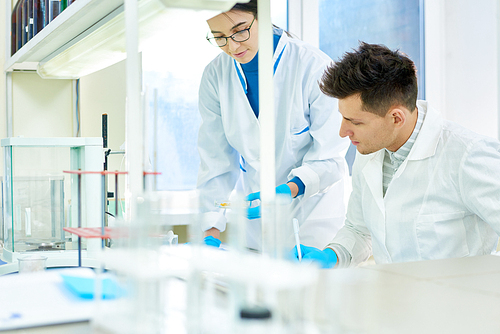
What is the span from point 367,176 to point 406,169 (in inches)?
5.3

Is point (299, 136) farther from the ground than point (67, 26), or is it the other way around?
point (67, 26)

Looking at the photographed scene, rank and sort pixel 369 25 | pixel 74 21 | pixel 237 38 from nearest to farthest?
pixel 74 21, pixel 237 38, pixel 369 25

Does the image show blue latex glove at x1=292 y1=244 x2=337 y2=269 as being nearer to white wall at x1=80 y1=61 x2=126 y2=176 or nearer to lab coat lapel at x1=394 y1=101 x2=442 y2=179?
lab coat lapel at x1=394 y1=101 x2=442 y2=179

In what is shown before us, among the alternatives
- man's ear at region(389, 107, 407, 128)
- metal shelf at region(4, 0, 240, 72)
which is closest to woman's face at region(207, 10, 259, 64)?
metal shelf at region(4, 0, 240, 72)

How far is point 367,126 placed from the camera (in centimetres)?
151

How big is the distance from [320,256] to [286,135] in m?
0.49

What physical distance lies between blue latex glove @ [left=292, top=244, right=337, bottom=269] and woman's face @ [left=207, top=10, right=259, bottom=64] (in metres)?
0.57

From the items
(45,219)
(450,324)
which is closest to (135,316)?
(450,324)

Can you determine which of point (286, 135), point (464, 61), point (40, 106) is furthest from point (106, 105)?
point (464, 61)

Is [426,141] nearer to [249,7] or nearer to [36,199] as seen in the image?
[249,7]

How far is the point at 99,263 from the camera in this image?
57 centimetres

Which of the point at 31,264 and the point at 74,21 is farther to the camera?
the point at 74,21

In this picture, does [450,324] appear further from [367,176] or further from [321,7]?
[321,7]

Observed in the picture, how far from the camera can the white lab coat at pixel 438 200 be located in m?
1.29
